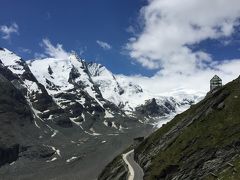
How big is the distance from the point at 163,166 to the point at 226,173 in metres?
34.6

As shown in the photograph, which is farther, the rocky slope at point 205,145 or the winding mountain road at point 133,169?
the winding mountain road at point 133,169

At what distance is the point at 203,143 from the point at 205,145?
220 cm

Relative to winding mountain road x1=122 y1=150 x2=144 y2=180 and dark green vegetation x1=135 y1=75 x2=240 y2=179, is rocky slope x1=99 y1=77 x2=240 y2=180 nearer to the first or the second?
dark green vegetation x1=135 y1=75 x2=240 y2=179

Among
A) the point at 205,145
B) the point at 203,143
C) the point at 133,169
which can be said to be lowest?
the point at 205,145

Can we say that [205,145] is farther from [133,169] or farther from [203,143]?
[133,169]

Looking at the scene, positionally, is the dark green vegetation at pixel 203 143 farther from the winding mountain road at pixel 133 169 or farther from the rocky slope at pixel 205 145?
Result: the winding mountain road at pixel 133 169

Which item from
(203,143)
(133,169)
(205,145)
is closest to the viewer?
(205,145)

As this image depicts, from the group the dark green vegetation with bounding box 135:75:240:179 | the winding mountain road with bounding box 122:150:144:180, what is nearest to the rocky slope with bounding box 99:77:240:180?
the dark green vegetation with bounding box 135:75:240:179

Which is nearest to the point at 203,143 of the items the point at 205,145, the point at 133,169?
the point at 205,145

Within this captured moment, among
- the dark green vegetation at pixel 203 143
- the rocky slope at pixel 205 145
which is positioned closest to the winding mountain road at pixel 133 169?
the rocky slope at pixel 205 145

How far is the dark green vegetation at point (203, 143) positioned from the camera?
332ft

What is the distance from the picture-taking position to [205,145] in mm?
111625

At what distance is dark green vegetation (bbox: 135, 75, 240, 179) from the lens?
10131 centimetres

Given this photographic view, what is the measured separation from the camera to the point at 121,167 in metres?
160
